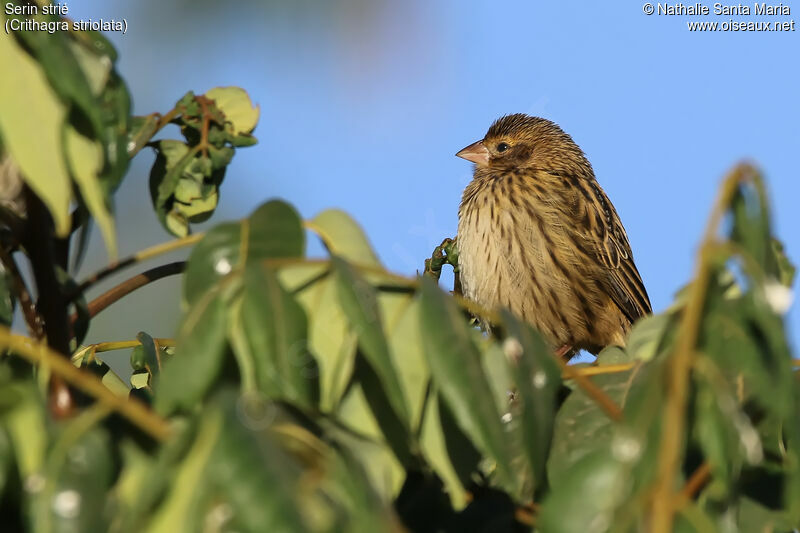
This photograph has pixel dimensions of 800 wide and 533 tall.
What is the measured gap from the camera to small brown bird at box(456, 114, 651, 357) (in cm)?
597

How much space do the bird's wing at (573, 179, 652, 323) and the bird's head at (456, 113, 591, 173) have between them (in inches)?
18.0

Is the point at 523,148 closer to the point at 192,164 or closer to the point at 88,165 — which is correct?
the point at 192,164

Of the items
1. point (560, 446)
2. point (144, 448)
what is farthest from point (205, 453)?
→ point (560, 446)

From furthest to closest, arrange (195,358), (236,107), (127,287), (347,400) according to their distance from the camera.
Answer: (236,107), (127,287), (347,400), (195,358)

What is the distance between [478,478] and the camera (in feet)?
6.42

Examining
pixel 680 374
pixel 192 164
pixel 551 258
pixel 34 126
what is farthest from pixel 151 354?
pixel 551 258

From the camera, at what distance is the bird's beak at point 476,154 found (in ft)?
22.6

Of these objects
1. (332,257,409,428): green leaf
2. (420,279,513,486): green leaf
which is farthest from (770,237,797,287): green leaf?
(332,257,409,428): green leaf

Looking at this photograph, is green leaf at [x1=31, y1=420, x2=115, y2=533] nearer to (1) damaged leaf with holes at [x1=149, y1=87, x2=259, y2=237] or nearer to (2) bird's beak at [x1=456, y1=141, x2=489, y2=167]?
(1) damaged leaf with holes at [x1=149, y1=87, x2=259, y2=237]

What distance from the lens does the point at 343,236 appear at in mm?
1738

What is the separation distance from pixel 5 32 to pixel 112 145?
219 millimetres

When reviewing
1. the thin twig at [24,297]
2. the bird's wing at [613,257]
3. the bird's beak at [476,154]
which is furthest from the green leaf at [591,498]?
the bird's beak at [476,154]

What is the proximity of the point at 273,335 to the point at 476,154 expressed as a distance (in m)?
5.62

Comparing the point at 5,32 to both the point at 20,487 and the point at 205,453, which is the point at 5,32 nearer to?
the point at 20,487
